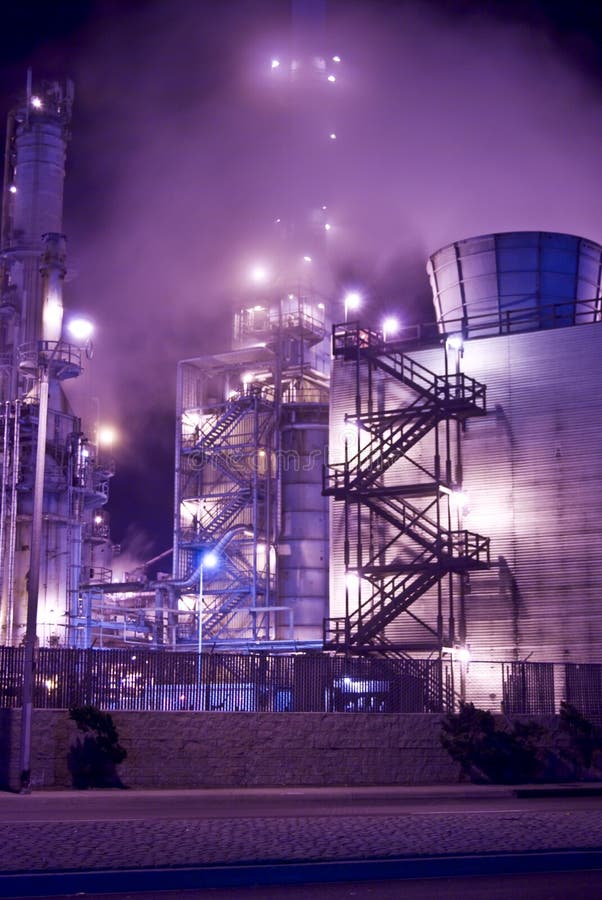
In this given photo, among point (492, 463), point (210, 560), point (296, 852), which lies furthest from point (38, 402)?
point (296, 852)

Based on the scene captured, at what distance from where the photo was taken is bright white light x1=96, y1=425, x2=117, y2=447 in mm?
69750

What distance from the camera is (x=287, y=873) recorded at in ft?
38.1

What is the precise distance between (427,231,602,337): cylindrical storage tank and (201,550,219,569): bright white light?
19.3 metres

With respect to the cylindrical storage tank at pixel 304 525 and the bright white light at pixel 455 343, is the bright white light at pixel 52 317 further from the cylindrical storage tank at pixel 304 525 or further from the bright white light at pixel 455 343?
the bright white light at pixel 455 343

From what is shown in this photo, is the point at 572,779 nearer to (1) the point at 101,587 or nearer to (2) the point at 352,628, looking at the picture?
(2) the point at 352,628

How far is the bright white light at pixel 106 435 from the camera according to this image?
6975 cm

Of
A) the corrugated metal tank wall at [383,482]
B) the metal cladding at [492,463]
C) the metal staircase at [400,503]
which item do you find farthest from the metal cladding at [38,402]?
the metal cladding at [492,463]

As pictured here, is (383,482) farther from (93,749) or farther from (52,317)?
(52,317)

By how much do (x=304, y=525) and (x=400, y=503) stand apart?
1668cm

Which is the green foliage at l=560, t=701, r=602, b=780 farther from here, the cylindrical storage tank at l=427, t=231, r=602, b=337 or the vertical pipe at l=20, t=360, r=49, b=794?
the cylindrical storage tank at l=427, t=231, r=602, b=337

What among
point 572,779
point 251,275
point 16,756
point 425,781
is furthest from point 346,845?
point 251,275

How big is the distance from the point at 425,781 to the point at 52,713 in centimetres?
929

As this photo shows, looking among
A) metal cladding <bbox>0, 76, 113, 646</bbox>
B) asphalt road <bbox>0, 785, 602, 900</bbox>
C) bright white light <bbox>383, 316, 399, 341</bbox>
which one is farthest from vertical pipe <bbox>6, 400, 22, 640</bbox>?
asphalt road <bbox>0, 785, 602, 900</bbox>

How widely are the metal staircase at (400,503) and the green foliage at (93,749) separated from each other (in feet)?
48.7
